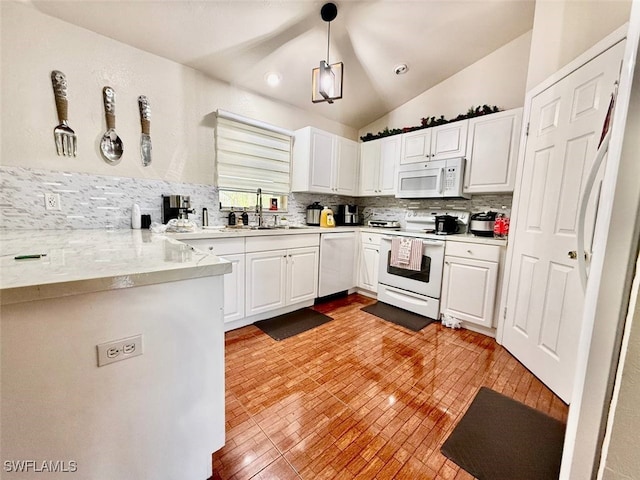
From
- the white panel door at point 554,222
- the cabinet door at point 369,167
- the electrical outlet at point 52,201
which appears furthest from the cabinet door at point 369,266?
the electrical outlet at point 52,201

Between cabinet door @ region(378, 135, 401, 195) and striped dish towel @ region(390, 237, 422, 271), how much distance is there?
32.7 inches

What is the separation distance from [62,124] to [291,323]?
2.36 m

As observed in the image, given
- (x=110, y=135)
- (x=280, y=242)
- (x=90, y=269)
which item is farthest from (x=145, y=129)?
(x=90, y=269)

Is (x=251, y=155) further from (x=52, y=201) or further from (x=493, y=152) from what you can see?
(x=493, y=152)

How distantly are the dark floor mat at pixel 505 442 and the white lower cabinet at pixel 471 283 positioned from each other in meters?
0.91

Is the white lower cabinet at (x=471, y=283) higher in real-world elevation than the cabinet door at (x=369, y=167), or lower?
lower

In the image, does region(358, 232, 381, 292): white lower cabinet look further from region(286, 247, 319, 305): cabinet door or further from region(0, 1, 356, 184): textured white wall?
region(0, 1, 356, 184): textured white wall

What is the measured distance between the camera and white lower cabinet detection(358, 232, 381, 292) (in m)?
3.18

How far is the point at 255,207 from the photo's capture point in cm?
298

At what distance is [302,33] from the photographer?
229 cm

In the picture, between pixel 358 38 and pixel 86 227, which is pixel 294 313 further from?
pixel 358 38

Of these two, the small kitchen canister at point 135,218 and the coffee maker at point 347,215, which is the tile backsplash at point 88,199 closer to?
the small kitchen canister at point 135,218

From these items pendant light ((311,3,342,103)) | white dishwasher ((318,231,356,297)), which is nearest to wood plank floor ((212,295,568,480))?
white dishwasher ((318,231,356,297))

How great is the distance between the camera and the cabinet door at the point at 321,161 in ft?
10.2
